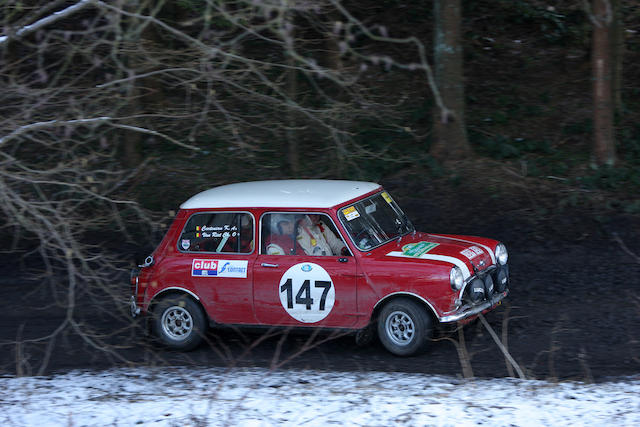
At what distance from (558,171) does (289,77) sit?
502cm

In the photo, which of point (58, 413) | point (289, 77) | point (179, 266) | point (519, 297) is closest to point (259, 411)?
point (58, 413)

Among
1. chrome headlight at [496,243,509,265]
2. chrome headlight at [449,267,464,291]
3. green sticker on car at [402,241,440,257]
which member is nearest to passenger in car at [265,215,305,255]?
green sticker on car at [402,241,440,257]

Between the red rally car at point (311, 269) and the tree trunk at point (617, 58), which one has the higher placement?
the tree trunk at point (617, 58)

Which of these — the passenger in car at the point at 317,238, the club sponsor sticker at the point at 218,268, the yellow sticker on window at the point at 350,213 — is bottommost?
the club sponsor sticker at the point at 218,268

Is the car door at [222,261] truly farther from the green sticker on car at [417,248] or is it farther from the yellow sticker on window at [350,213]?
the green sticker on car at [417,248]

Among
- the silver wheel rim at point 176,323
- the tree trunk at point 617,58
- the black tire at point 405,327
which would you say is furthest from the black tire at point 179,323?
the tree trunk at point 617,58

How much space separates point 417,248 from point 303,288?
4.06ft

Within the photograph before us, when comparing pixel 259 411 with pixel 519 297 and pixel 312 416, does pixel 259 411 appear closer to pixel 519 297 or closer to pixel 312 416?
pixel 312 416

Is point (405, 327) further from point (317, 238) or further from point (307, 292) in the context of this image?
point (317, 238)

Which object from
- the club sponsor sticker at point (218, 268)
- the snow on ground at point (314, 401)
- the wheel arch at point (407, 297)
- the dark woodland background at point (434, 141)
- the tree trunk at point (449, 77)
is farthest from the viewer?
the tree trunk at point (449, 77)

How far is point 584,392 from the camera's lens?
247 inches

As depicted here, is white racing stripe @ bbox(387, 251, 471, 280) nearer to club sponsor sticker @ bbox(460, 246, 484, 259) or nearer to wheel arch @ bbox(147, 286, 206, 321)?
club sponsor sticker @ bbox(460, 246, 484, 259)

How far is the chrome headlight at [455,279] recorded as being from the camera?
725 cm

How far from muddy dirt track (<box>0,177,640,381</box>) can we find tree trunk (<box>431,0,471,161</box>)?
1331 mm
